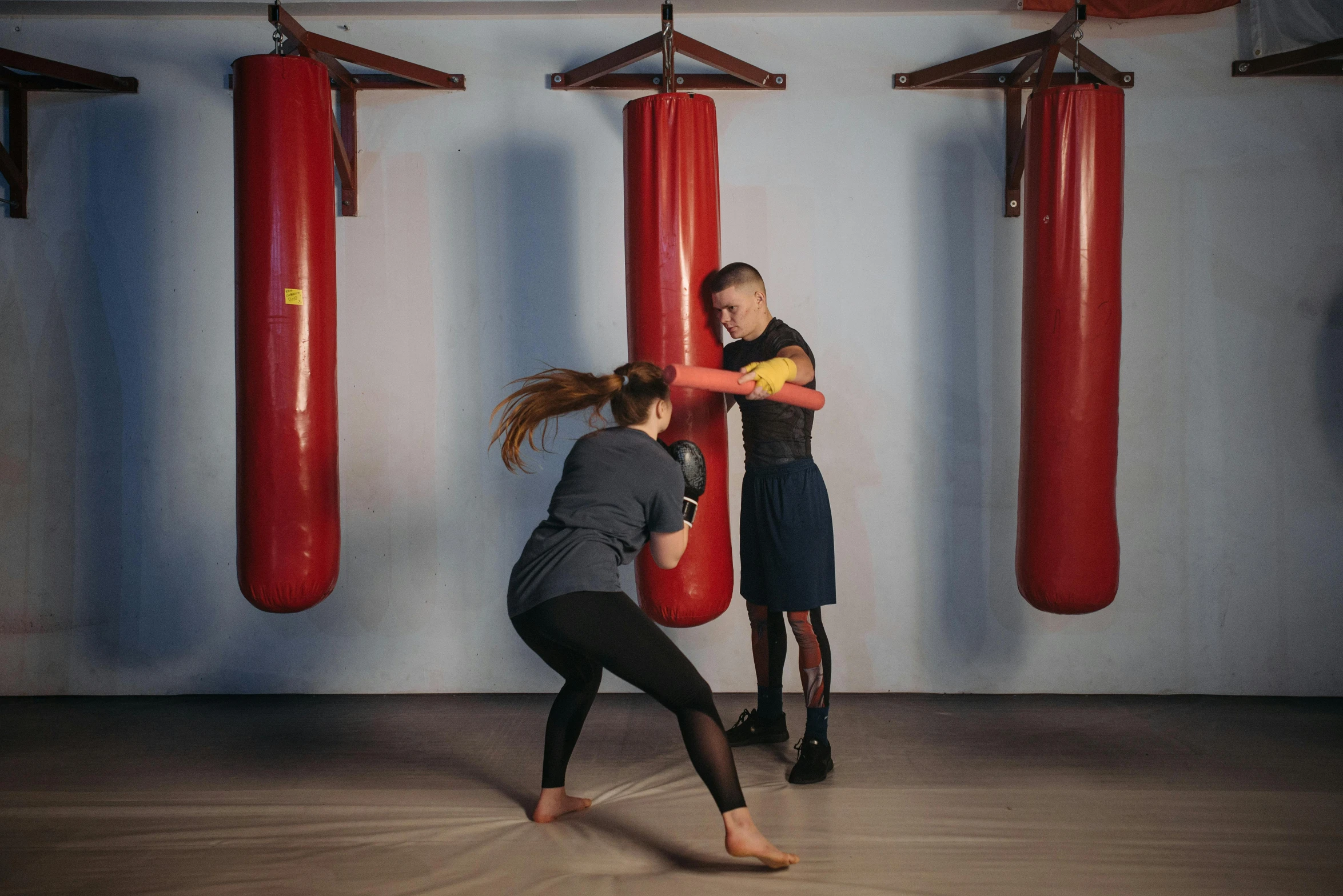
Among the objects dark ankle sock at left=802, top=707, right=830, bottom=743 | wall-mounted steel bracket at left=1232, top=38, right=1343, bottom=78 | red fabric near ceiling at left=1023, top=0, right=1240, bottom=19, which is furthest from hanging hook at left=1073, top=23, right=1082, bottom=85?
dark ankle sock at left=802, top=707, right=830, bottom=743

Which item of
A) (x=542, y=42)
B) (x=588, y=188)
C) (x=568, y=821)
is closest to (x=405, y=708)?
(x=568, y=821)

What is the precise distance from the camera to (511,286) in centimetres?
317

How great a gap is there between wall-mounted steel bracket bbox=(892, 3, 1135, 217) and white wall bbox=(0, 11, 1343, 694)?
7 cm

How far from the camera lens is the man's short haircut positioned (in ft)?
7.45

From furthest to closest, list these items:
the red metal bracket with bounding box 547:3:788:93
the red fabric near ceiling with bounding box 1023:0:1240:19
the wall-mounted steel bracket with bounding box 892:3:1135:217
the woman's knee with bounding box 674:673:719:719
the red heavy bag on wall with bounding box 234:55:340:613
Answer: the red fabric near ceiling with bounding box 1023:0:1240:19 → the wall-mounted steel bracket with bounding box 892:3:1135:217 → the red metal bracket with bounding box 547:3:788:93 → the red heavy bag on wall with bounding box 234:55:340:613 → the woman's knee with bounding box 674:673:719:719

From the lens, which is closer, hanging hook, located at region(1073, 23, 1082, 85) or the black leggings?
the black leggings

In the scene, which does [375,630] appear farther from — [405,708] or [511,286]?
[511,286]

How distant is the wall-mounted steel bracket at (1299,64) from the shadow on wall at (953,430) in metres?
0.99

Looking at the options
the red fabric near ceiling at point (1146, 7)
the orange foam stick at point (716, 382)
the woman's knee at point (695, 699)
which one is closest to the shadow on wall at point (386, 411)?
the orange foam stick at point (716, 382)

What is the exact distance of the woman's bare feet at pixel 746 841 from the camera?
1.81 m

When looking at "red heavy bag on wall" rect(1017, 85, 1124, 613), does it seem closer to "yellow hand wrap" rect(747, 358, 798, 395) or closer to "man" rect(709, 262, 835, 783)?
"man" rect(709, 262, 835, 783)

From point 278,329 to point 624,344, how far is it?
128 cm

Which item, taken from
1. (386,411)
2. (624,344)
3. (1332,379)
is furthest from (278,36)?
(1332,379)

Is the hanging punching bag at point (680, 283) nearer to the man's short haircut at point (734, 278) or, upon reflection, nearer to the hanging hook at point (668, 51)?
the man's short haircut at point (734, 278)
